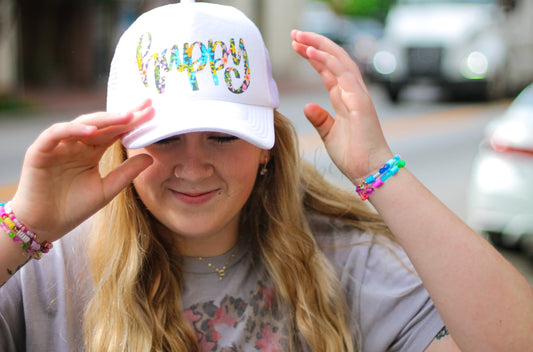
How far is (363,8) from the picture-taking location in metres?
59.0

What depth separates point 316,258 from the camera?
216 cm

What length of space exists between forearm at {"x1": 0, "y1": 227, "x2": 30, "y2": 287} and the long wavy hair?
0.30m

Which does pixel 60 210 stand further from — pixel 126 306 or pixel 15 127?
pixel 15 127

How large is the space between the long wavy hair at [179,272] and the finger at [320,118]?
26cm

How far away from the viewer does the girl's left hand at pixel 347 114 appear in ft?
6.17

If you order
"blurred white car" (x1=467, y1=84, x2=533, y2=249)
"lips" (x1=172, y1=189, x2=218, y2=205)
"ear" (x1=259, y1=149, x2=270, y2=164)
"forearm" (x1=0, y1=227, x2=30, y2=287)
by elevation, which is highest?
"ear" (x1=259, y1=149, x2=270, y2=164)

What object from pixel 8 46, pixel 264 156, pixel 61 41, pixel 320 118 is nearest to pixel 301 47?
pixel 320 118

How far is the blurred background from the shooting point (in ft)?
17.0

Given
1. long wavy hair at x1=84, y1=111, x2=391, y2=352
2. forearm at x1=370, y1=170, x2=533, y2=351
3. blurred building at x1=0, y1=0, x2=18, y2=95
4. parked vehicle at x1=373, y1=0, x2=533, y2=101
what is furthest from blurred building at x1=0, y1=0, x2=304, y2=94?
forearm at x1=370, y1=170, x2=533, y2=351

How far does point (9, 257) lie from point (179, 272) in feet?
1.74

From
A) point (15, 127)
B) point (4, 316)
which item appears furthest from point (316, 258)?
point (15, 127)

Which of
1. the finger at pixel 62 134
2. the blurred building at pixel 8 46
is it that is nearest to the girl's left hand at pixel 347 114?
the finger at pixel 62 134

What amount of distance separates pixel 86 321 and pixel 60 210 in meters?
0.39

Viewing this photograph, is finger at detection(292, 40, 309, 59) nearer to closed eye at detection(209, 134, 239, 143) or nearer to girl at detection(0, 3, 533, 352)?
girl at detection(0, 3, 533, 352)
